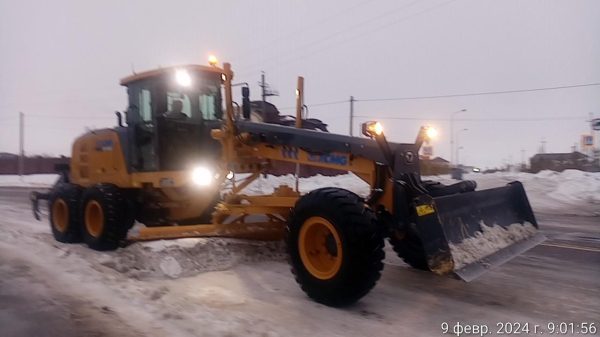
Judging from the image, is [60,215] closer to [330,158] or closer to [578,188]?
[330,158]

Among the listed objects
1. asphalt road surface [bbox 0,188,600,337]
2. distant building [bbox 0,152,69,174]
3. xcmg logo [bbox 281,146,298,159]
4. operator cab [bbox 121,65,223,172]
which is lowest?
asphalt road surface [bbox 0,188,600,337]

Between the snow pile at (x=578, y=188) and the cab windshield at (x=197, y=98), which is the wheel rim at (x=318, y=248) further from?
the snow pile at (x=578, y=188)

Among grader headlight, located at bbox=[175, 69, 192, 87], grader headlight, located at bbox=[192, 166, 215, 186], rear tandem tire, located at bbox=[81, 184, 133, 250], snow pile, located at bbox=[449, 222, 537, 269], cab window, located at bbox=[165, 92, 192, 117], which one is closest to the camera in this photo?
snow pile, located at bbox=[449, 222, 537, 269]

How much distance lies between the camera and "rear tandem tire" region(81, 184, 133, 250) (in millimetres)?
7656

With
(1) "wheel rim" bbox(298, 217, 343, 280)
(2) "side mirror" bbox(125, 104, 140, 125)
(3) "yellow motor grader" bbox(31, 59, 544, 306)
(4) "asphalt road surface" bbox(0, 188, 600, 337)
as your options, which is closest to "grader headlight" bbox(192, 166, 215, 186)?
(3) "yellow motor grader" bbox(31, 59, 544, 306)

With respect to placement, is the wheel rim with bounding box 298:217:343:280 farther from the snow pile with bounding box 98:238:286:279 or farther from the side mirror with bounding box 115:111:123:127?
the side mirror with bounding box 115:111:123:127

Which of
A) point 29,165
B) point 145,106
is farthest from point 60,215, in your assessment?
point 29,165

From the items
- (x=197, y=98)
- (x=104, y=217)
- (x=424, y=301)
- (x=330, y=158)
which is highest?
(x=197, y=98)

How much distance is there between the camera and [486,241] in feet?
18.3

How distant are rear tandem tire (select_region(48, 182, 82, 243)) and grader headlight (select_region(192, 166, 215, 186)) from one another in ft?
7.88

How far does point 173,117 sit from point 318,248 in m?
3.84

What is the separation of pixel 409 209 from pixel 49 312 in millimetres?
3554

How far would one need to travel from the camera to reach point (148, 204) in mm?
8594

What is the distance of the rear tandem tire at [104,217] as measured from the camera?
7.66 metres
